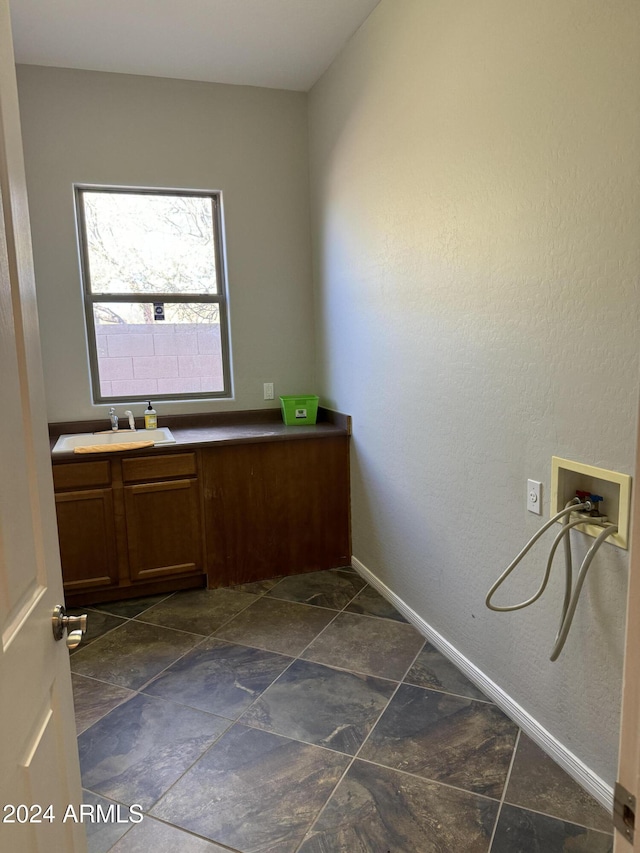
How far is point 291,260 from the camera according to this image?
357cm

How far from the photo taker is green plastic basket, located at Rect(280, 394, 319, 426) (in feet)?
11.2

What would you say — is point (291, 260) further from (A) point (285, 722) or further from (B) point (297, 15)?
(A) point (285, 722)

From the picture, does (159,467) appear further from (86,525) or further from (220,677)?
(220,677)

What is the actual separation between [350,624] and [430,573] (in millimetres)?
487

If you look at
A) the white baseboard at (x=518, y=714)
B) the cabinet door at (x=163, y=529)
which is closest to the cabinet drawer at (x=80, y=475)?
the cabinet door at (x=163, y=529)

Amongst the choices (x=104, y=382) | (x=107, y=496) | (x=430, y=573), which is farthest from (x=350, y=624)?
(x=104, y=382)

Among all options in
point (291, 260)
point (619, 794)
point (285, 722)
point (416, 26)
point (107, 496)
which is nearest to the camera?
point (619, 794)

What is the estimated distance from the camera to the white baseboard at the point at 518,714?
160cm

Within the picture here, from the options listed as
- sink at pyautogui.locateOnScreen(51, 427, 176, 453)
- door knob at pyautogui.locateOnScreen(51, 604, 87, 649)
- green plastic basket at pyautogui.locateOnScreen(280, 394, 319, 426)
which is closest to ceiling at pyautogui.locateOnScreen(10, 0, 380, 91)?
green plastic basket at pyautogui.locateOnScreen(280, 394, 319, 426)

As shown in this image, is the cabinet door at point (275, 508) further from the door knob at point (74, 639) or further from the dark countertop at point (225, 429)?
the door knob at point (74, 639)

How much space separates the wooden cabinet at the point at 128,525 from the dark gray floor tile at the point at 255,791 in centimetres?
124

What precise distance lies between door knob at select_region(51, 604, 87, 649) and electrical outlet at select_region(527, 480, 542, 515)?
1357 mm

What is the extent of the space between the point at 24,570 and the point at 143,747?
4.40 feet

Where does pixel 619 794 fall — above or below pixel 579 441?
below
